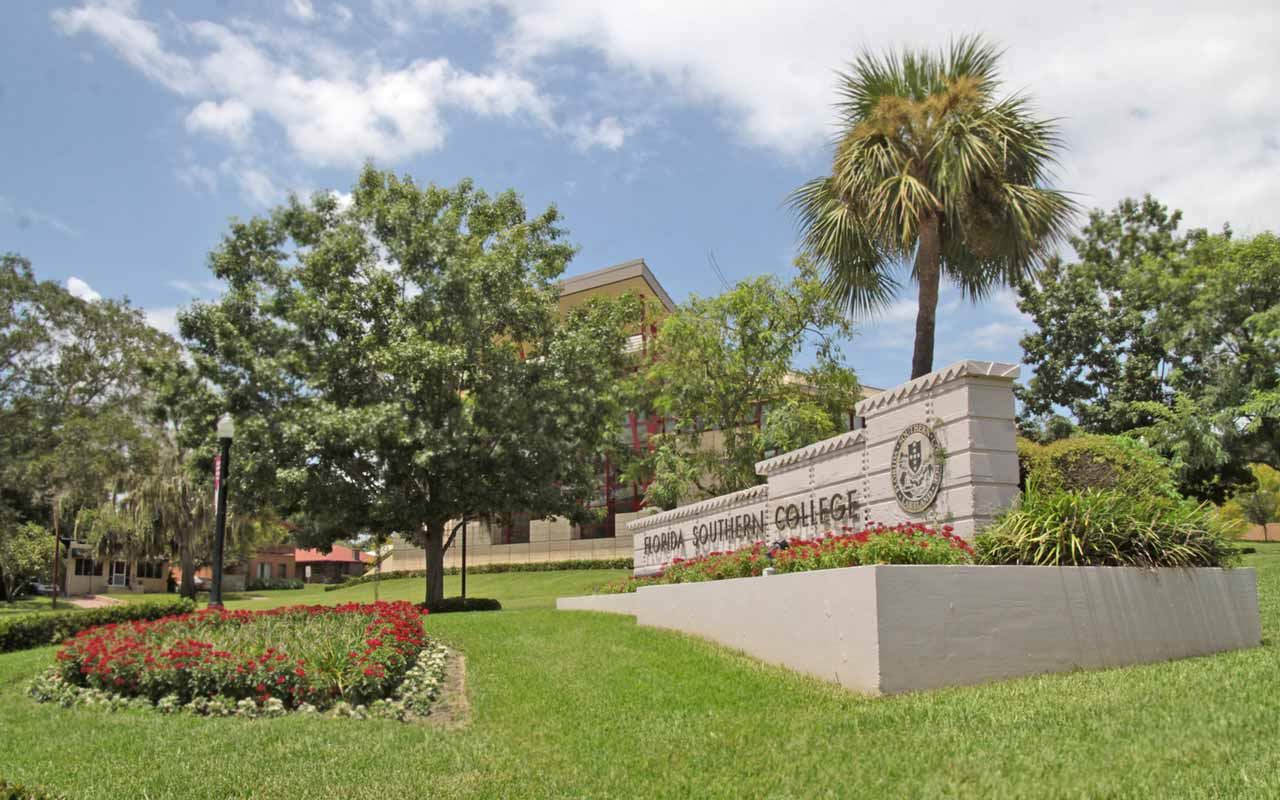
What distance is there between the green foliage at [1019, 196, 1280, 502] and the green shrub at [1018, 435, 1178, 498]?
490 inches

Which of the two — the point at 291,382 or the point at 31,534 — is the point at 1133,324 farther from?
the point at 31,534

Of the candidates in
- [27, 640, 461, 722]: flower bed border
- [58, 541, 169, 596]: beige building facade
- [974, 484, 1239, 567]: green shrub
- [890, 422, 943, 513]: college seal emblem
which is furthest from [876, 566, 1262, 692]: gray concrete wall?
[58, 541, 169, 596]: beige building facade

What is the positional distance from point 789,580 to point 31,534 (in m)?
52.3

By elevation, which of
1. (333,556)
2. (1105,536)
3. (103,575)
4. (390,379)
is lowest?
(103,575)

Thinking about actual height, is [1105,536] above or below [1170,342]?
below

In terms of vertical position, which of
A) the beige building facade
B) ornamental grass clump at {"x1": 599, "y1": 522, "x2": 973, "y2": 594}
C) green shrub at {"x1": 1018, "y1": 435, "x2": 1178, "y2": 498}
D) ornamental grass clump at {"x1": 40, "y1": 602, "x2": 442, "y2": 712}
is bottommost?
the beige building facade

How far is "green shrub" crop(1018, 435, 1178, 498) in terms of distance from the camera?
11219 millimetres

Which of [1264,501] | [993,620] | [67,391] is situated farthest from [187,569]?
[1264,501]

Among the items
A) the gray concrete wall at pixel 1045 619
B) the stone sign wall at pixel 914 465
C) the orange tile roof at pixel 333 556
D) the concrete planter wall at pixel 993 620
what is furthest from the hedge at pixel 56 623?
the orange tile roof at pixel 333 556

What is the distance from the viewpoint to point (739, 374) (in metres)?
29.2

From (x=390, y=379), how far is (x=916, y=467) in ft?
40.5

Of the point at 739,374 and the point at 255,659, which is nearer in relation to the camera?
the point at 255,659

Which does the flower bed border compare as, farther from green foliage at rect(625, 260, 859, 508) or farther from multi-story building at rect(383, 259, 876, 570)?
multi-story building at rect(383, 259, 876, 570)

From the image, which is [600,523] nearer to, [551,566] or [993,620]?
[551,566]
